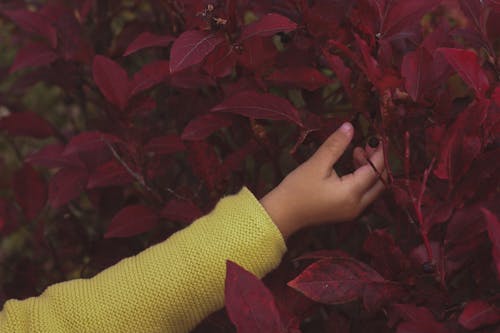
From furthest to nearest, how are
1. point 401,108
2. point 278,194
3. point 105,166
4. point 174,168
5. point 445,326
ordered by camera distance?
point 174,168
point 105,166
point 278,194
point 401,108
point 445,326

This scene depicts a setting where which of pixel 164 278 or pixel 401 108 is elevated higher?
pixel 401 108

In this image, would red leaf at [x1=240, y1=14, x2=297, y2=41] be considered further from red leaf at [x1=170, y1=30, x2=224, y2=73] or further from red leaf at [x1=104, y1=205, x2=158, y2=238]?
red leaf at [x1=104, y1=205, x2=158, y2=238]

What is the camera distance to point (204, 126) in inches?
42.7

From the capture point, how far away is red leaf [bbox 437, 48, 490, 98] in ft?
2.77

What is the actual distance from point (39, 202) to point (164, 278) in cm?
43

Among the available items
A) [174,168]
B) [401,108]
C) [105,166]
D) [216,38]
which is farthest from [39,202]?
[401,108]

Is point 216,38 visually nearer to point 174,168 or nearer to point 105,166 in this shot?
point 105,166

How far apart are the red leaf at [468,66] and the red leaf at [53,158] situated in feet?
2.23

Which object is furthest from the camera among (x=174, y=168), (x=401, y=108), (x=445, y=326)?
(x=174, y=168)

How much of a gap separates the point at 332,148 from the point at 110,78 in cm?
39

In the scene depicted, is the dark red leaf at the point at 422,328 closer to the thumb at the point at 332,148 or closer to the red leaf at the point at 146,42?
the thumb at the point at 332,148

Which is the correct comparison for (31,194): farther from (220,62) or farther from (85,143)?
(220,62)

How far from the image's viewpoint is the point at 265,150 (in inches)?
45.3

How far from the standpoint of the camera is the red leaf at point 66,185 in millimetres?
1198
